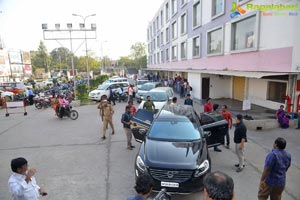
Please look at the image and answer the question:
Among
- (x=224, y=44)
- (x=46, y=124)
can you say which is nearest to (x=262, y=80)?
(x=224, y=44)

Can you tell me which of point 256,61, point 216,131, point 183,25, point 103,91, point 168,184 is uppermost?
point 183,25

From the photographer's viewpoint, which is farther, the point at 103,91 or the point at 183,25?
the point at 183,25

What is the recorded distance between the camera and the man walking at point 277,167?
3127mm

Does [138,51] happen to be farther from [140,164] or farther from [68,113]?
[140,164]

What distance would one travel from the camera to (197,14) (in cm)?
1709

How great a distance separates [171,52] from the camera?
2653cm

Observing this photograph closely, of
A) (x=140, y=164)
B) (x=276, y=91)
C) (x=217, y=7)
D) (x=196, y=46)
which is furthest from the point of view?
(x=196, y=46)

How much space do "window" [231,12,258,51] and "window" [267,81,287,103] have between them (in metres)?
2.75

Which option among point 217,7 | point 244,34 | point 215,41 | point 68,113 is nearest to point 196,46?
point 215,41

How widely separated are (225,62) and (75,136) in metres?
10.3

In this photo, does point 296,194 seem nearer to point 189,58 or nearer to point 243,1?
point 243,1

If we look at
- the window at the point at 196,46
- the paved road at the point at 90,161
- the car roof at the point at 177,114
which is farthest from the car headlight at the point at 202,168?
the window at the point at 196,46

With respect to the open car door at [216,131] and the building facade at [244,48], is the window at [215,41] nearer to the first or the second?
the building facade at [244,48]

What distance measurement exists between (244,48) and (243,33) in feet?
3.08
